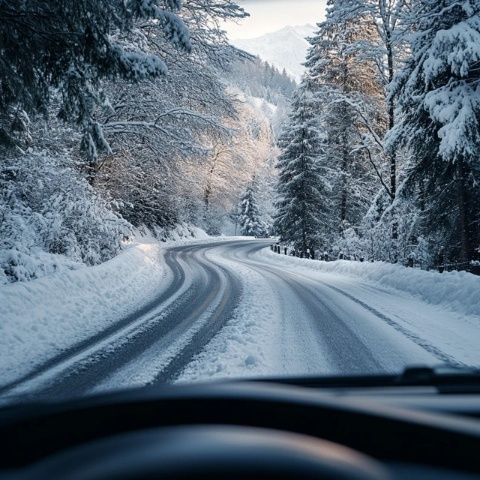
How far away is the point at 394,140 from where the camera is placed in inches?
569

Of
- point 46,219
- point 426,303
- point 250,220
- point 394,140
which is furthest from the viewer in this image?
point 250,220

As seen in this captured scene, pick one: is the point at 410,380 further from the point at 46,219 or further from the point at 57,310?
the point at 46,219

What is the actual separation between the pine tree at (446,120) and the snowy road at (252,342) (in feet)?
13.3

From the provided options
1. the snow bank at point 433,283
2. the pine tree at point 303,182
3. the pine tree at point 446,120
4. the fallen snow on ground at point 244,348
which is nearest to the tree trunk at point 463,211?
the pine tree at point 446,120

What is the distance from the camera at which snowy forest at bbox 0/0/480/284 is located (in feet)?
25.9

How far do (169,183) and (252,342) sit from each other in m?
23.2

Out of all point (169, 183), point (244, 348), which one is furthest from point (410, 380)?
point (169, 183)

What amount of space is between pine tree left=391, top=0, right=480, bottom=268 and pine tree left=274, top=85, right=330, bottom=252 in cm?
1623

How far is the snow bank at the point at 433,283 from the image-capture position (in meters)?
9.77

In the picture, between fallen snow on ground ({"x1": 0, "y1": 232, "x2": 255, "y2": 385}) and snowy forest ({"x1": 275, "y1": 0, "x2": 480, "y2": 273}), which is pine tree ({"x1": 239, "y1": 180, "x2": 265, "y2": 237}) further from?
fallen snow on ground ({"x1": 0, "y1": 232, "x2": 255, "y2": 385})

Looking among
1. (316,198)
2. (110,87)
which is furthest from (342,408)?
(316,198)

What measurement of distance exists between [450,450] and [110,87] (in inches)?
747

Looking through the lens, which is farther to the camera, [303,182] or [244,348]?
[303,182]

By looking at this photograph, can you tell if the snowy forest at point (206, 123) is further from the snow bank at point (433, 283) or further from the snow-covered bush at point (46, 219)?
the snow bank at point (433, 283)
